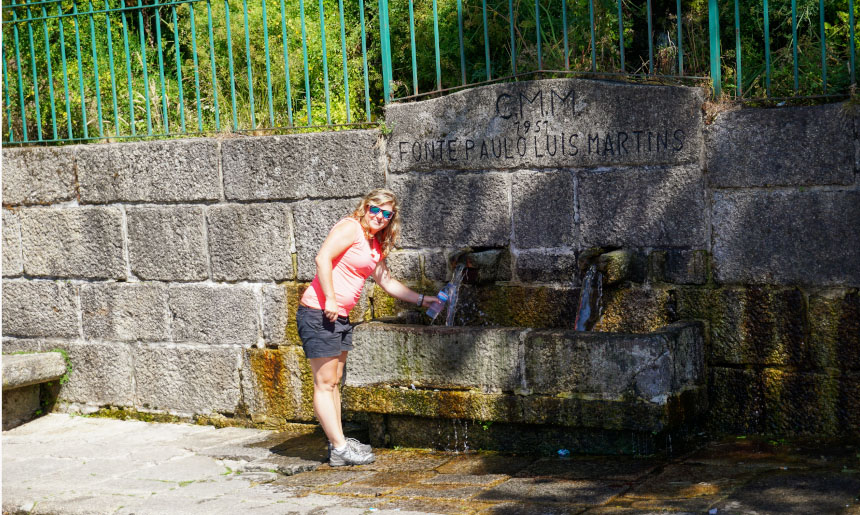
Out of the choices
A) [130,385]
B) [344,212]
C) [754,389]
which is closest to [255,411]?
[130,385]

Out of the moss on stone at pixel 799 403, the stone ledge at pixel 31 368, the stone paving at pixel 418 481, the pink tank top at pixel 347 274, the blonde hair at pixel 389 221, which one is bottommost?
the stone paving at pixel 418 481

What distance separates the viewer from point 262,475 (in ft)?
16.4

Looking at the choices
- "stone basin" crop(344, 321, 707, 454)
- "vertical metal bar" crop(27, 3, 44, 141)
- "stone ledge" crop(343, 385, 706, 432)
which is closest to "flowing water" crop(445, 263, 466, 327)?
"stone basin" crop(344, 321, 707, 454)

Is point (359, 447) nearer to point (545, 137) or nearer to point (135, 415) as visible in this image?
point (545, 137)

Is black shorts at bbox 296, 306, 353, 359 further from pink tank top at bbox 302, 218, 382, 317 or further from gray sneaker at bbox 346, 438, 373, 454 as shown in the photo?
gray sneaker at bbox 346, 438, 373, 454

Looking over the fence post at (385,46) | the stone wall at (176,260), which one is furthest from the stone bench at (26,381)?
the fence post at (385,46)

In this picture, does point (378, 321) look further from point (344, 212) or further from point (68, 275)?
point (68, 275)

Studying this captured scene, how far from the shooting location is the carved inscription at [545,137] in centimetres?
507

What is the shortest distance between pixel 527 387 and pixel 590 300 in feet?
2.27

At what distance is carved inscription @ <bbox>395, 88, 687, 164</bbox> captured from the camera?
5074 millimetres

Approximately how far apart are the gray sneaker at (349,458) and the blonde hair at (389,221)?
3.62ft

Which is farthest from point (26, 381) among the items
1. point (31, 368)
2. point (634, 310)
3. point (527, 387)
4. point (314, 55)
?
point (634, 310)

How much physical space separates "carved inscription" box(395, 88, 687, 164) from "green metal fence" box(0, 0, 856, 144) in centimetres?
24

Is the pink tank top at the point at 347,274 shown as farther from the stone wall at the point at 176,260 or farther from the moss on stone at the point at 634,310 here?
the moss on stone at the point at 634,310
